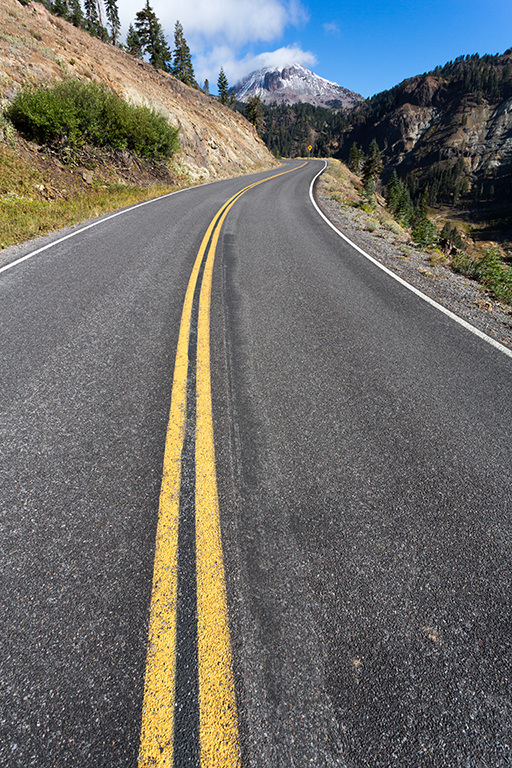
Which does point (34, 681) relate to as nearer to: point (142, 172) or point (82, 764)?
point (82, 764)

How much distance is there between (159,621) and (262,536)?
0.71 metres

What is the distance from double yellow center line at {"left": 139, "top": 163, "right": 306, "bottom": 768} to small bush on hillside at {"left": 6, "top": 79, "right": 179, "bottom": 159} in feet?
48.8

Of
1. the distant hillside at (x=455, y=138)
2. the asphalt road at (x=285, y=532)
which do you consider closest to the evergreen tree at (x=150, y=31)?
the asphalt road at (x=285, y=532)

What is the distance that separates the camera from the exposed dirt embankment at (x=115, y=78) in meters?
15.1

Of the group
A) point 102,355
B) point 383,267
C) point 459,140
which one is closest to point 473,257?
point 383,267

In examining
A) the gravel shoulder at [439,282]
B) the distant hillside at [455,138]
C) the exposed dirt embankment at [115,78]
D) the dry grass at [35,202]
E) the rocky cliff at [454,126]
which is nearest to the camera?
the gravel shoulder at [439,282]

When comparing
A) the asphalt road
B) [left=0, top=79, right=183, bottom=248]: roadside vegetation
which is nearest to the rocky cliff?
[left=0, top=79, right=183, bottom=248]: roadside vegetation

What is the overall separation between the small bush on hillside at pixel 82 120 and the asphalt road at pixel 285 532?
11805mm

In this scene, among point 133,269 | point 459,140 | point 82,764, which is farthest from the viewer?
point 459,140

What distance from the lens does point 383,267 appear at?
7270 mm

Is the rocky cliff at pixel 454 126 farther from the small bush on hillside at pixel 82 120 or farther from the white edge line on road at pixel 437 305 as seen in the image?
the white edge line on road at pixel 437 305

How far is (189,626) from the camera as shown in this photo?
1682mm

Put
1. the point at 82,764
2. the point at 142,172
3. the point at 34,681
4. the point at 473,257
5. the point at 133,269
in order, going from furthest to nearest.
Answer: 1. the point at 142,172
2. the point at 473,257
3. the point at 133,269
4. the point at 34,681
5. the point at 82,764

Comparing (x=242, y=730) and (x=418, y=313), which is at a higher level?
(x=418, y=313)
